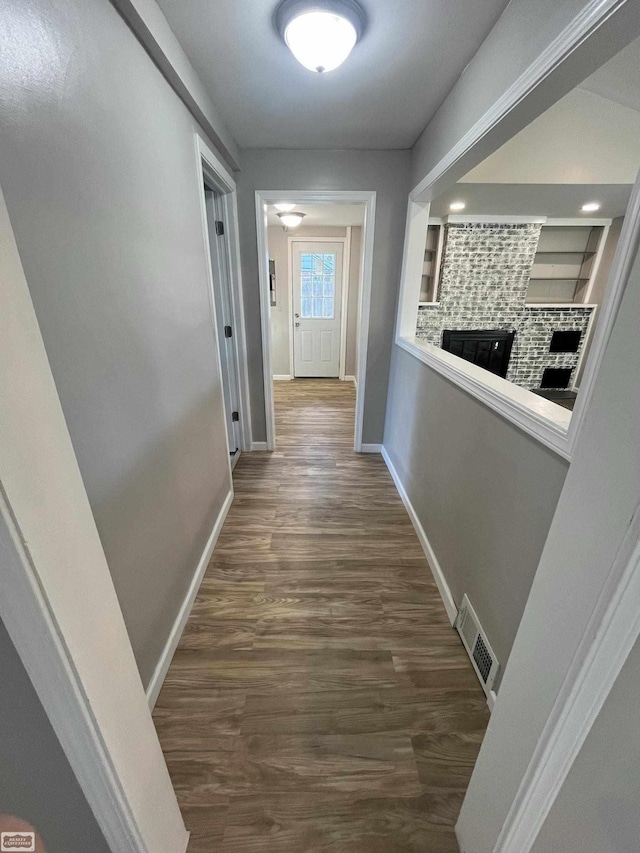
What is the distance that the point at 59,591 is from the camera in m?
0.46

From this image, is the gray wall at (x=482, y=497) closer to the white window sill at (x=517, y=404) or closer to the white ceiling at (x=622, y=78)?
the white window sill at (x=517, y=404)

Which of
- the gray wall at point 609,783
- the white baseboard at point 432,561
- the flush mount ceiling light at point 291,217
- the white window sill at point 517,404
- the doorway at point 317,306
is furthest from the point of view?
the doorway at point 317,306

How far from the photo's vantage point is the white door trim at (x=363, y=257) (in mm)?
2420

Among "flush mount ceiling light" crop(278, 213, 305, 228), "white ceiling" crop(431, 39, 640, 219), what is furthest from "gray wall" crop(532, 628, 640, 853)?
"flush mount ceiling light" crop(278, 213, 305, 228)

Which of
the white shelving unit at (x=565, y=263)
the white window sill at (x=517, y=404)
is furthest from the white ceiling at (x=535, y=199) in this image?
the white window sill at (x=517, y=404)

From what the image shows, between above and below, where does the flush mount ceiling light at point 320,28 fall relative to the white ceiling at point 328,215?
below

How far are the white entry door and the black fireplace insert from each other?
174 centimetres

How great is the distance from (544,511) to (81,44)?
1749 mm

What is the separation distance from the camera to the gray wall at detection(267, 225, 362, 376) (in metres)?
4.88

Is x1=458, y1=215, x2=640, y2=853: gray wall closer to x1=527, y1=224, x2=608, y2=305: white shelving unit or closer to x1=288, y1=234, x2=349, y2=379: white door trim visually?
x1=288, y1=234, x2=349, y2=379: white door trim

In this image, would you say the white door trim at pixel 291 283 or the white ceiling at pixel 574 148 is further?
the white door trim at pixel 291 283

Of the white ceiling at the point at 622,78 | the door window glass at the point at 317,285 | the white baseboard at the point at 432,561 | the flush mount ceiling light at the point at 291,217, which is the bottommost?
the white baseboard at the point at 432,561

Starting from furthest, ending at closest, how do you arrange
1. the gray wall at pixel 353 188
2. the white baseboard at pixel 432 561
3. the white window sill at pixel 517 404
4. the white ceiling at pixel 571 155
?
the white ceiling at pixel 571 155 < the gray wall at pixel 353 188 < the white baseboard at pixel 432 561 < the white window sill at pixel 517 404

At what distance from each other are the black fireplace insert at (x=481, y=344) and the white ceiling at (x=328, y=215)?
201 centimetres
